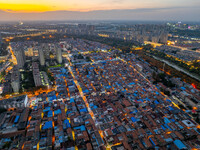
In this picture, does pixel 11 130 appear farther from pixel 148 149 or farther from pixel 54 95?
pixel 148 149

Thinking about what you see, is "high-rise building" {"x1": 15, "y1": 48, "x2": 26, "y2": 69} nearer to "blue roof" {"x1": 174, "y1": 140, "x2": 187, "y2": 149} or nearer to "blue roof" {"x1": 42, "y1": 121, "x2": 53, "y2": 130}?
"blue roof" {"x1": 42, "y1": 121, "x2": 53, "y2": 130}

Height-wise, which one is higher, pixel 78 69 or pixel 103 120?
pixel 78 69

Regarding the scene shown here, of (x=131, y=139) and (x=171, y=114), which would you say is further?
(x=171, y=114)

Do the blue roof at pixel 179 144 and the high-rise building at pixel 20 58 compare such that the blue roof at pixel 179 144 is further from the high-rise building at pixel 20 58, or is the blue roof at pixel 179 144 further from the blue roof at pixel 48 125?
the high-rise building at pixel 20 58

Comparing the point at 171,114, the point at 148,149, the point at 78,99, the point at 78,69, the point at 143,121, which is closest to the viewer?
the point at 148,149

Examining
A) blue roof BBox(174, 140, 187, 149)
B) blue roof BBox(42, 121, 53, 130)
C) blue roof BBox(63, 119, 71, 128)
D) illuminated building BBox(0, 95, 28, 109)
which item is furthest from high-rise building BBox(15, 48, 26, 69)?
blue roof BBox(174, 140, 187, 149)

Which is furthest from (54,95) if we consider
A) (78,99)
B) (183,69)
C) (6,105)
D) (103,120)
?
(183,69)

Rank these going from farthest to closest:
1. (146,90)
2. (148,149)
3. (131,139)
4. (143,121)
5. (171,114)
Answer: (146,90)
(171,114)
(143,121)
(131,139)
(148,149)

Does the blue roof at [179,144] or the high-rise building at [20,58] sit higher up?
A: the high-rise building at [20,58]

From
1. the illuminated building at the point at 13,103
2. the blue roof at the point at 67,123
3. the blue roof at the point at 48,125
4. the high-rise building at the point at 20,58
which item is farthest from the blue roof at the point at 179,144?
the high-rise building at the point at 20,58

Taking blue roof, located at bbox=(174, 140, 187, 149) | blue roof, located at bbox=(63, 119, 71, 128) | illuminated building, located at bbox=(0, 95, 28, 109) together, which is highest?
illuminated building, located at bbox=(0, 95, 28, 109)
